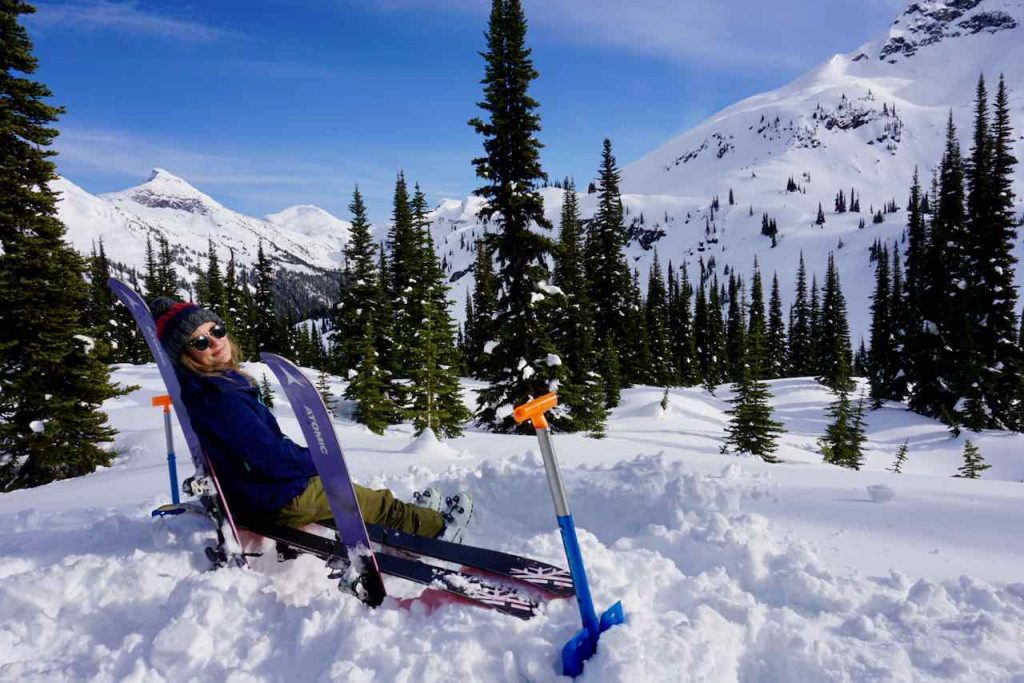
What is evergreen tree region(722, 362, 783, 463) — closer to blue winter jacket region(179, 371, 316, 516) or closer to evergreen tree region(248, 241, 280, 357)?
blue winter jacket region(179, 371, 316, 516)

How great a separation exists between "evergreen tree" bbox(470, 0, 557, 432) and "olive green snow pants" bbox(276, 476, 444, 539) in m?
13.9

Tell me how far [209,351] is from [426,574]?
247 cm

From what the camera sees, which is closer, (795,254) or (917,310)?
(917,310)

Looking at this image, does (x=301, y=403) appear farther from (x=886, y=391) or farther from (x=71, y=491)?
(x=886, y=391)

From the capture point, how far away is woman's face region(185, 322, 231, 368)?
4.10 m

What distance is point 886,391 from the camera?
38.9 meters

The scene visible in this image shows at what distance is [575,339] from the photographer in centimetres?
3014

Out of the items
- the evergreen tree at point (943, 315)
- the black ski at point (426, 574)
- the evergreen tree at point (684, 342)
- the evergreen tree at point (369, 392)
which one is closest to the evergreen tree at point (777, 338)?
the evergreen tree at point (684, 342)

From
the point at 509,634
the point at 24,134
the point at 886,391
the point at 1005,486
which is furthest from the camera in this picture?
the point at 886,391

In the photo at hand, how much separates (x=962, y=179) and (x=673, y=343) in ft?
105

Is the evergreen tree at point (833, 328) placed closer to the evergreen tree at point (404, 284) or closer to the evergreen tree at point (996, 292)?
the evergreen tree at point (996, 292)

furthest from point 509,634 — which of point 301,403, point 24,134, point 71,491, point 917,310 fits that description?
point 917,310

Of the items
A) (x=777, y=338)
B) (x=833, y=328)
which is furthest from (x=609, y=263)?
(x=777, y=338)

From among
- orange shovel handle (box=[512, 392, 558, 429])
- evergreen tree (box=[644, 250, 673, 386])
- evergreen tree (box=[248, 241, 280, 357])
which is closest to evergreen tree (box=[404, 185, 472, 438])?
orange shovel handle (box=[512, 392, 558, 429])
